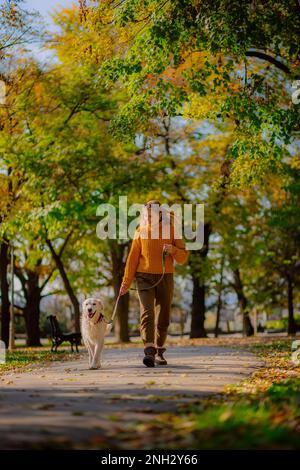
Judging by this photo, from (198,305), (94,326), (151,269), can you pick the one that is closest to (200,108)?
(151,269)

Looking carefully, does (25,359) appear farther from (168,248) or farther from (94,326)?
(168,248)

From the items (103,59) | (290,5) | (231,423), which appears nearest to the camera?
(231,423)

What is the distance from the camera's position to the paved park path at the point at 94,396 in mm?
5723

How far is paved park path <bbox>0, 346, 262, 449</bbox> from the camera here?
5.72 m

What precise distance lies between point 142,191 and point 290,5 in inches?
609

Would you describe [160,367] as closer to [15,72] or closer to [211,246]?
[15,72]

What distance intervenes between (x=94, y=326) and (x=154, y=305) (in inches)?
39.8

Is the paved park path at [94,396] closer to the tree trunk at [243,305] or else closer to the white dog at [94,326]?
the white dog at [94,326]

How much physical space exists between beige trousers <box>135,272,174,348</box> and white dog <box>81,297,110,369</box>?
63 centimetres

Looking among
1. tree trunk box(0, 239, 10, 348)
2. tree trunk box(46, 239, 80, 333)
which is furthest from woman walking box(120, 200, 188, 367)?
tree trunk box(46, 239, 80, 333)

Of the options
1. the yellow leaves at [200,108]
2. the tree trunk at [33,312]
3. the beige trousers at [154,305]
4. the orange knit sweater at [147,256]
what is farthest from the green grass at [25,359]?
the tree trunk at [33,312]

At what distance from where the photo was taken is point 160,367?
1188cm

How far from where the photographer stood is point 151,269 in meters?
11.9
